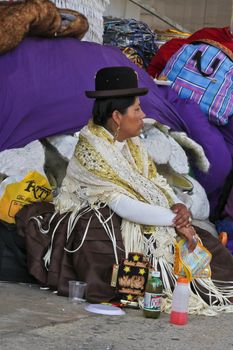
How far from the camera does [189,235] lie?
4219 mm

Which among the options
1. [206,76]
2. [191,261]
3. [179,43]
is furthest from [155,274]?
[179,43]

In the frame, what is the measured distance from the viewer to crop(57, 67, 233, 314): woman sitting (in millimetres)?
4176

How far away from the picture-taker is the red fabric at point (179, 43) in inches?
259

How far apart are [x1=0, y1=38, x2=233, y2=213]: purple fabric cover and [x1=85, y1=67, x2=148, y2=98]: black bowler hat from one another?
0.83 meters

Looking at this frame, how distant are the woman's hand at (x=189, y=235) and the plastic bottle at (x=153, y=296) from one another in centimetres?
38

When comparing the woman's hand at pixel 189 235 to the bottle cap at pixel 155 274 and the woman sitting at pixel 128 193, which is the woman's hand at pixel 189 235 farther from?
the bottle cap at pixel 155 274

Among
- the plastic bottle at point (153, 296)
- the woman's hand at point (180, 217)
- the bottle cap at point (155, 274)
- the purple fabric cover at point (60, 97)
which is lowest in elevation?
the plastic bottle at point (153, 296)

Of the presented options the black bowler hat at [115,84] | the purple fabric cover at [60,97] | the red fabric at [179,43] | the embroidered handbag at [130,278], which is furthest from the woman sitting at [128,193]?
the red fabric at [179,43]

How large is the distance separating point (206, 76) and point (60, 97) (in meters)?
1.35

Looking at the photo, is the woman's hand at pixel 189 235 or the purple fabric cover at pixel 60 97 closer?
the woman's hand at pixel 189 235

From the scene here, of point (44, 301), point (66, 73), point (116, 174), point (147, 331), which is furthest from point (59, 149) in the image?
point (147, 331)

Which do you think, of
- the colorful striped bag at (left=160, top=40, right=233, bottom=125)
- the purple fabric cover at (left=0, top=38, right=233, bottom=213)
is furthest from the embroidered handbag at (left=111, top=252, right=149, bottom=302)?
the colorful striped bag at (left=160, top=40, right=233, bottom=125)

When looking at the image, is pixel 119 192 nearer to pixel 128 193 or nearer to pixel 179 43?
pixel 128 193

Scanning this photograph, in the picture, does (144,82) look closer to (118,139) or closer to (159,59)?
(159,59)
